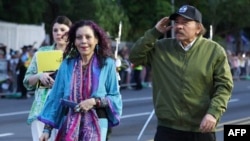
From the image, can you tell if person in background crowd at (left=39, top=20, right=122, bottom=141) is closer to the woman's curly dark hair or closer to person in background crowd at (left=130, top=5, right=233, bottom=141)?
the woman's curly dark hair

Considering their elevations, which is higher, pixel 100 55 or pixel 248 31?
pixel 100 55

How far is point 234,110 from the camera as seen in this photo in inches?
765

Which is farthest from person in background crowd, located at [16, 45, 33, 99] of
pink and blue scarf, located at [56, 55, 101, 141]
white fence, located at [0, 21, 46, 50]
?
pink and blue scarf, located at [56, 55, 101, 141]

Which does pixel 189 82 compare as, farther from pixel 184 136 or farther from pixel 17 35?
pixel 17 35

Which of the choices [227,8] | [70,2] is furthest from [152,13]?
[70,2]

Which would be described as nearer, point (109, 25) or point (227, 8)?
point (109, 25)

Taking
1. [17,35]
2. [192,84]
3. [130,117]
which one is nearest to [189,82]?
[192,84]

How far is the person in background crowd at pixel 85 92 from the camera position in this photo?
5.34 m

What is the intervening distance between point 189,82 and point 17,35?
975 inches

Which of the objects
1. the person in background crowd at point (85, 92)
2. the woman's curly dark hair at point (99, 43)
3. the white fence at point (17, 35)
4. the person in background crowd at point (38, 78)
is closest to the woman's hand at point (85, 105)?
the person in background crowd at point (85, 92)

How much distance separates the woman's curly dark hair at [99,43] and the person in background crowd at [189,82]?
0.42m

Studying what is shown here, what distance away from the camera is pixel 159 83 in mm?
5418

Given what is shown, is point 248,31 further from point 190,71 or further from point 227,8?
point 190,71

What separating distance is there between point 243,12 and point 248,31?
58.1 feet
